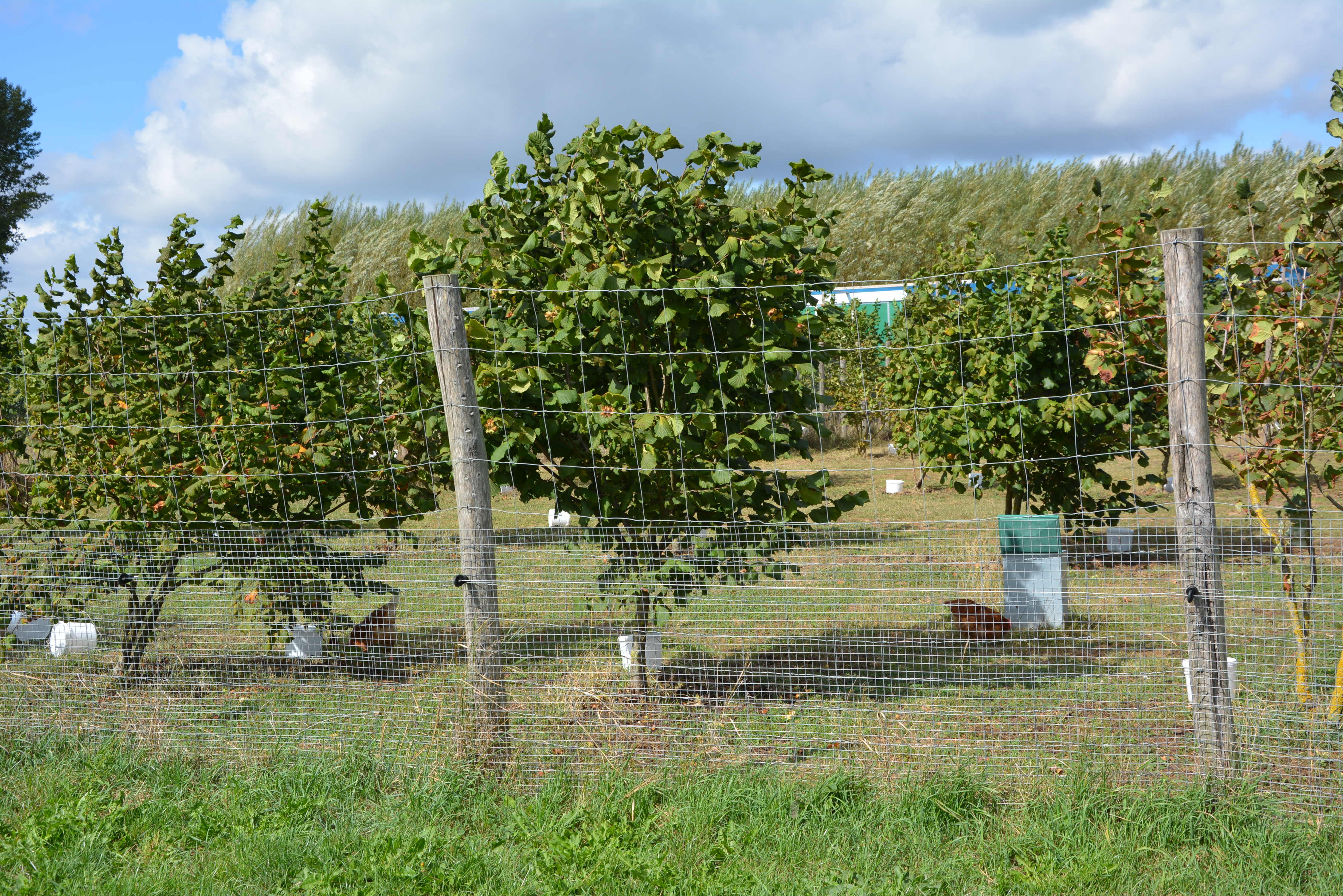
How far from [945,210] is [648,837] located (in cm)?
2337

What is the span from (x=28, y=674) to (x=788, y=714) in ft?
10.6

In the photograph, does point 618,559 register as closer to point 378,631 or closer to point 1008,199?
point 378,631

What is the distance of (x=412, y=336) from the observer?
13.0ft

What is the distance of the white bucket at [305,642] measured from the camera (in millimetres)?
4742

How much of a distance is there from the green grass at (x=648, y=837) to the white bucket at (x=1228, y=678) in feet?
0.98

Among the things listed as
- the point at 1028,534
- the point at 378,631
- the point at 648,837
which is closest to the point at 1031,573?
the point at 1028,534

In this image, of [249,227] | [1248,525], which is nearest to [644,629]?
[1248,525]

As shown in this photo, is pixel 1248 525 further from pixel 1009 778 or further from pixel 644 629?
pixel 644 629

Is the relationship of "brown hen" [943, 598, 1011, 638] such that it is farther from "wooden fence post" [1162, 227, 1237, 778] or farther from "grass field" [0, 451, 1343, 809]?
"wooden fence post" [1162, 227, 1237, 778]

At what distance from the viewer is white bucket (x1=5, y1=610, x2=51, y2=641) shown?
4508 mm

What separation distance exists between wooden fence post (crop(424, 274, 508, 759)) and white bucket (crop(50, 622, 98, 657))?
6.97ft

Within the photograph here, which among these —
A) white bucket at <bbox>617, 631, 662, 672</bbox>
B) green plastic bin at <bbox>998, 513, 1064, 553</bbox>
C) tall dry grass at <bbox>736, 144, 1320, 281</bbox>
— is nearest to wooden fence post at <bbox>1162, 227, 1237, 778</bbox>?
green plastic bin at <bbox>998, 513, 1064, 553</bbox>

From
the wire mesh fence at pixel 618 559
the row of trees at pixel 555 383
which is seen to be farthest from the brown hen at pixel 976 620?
the row of trees at pixel 555 383

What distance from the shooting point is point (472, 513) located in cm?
354
